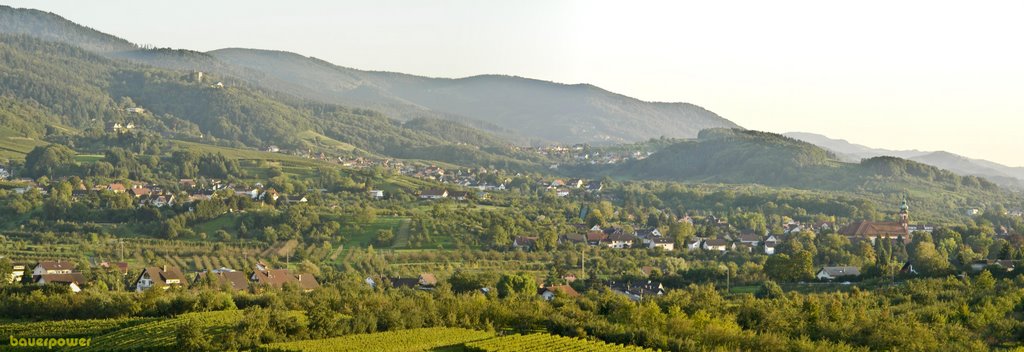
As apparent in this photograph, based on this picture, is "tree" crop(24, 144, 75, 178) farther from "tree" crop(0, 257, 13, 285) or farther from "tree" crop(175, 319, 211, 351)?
"tree" crop(175, 319, 211, 351)

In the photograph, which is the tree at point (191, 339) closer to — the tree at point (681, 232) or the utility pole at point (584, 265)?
the utility pole at point (584, 265)

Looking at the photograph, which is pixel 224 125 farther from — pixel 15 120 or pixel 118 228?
pixel 118 228

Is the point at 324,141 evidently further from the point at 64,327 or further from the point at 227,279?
the point at 64,327

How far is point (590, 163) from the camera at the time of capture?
580 ft

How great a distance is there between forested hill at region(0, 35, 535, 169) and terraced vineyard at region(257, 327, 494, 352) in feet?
343

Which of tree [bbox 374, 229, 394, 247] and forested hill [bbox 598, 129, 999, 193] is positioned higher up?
forested hill [bbox 598, 129, 999, 193]

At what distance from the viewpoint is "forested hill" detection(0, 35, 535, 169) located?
146 metres

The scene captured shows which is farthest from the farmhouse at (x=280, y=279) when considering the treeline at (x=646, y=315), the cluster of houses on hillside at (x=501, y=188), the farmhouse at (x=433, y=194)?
the cluster of houses on hillside at (x=501, y=188)

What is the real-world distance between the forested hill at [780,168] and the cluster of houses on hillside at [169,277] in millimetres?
93129

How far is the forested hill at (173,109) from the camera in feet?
477

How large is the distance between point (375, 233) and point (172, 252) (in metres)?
13.7

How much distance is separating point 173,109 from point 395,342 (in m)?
145

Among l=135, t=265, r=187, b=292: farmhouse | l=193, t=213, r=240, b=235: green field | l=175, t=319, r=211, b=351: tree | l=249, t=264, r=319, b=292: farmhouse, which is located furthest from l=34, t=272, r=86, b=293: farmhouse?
l=193, t=213, r=240, b=235: green field

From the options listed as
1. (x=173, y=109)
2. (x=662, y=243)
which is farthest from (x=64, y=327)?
(x=173, y=109)
